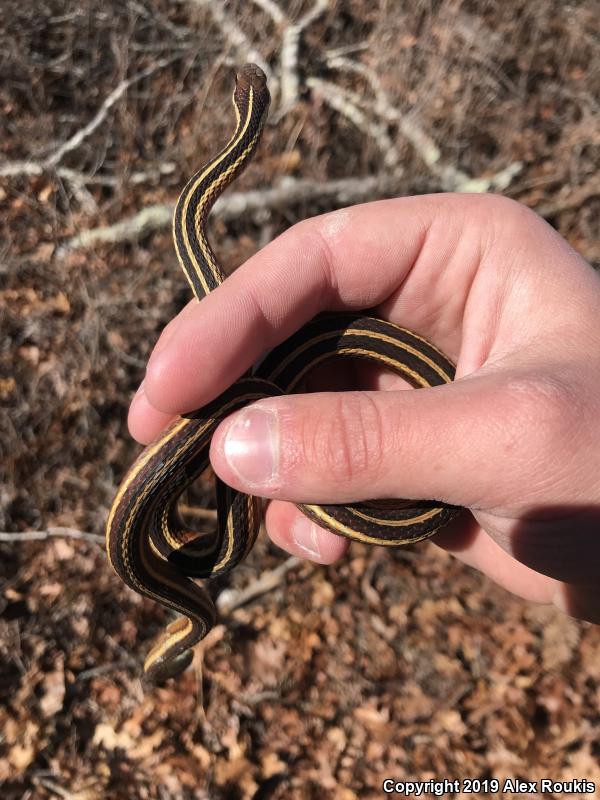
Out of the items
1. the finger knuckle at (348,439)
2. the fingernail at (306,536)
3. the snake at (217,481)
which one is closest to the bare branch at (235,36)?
the snake at (217,481)

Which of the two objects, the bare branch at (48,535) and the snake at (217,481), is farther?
the bare branch at (48,535)

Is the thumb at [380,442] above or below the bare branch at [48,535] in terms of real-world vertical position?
above

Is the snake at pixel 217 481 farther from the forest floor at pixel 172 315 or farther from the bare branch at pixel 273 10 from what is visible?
the bare branch at pixel 273 10

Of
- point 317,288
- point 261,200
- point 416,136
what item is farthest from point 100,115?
point 317,288

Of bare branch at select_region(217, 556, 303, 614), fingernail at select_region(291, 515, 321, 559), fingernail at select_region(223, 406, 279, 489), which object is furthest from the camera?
bare branch at select_region(217, 556, 303, 614)

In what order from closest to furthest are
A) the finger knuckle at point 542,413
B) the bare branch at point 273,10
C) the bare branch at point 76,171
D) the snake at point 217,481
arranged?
the finger knuckle at point 542,413 → the snake at point 217,481 → the bare branch at point 76,171 → the bare branch at point 273,10

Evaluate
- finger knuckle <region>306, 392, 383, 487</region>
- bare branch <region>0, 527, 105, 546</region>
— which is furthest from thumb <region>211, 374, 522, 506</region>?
bare branch <region>0, 527, 105, 546</region>

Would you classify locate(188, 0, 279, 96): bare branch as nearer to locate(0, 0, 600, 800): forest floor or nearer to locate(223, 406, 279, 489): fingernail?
locate(0, 0, 600, 800): forest floor

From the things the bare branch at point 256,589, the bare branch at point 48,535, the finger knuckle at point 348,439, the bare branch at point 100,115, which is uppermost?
the bare branch at point 100,115

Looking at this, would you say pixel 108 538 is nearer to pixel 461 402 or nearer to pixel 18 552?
pixel 461 402

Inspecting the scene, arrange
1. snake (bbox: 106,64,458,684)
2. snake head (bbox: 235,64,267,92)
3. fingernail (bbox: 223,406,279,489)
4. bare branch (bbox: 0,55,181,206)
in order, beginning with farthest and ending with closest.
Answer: bare branch (bbox: 0,55,181,206)
snake head (bbox: 235,64,267,92)
snake (bbox: 106,64,458,684)
fingernail (bbox: 223,406,279,489)
